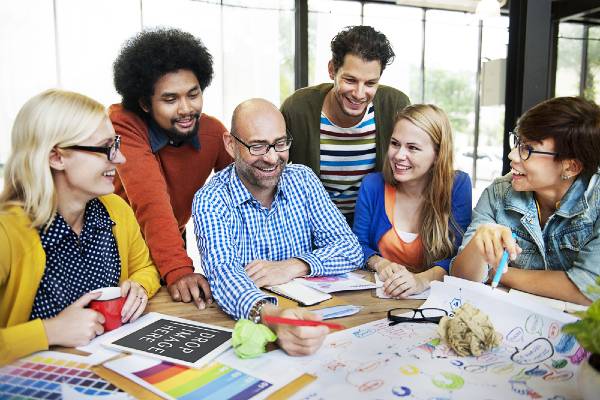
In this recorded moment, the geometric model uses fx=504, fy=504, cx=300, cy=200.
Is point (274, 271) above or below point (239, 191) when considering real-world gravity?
below

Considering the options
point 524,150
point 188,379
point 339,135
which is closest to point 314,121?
point 339,135

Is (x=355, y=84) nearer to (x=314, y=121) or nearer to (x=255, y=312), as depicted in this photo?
(x=314, y=121)

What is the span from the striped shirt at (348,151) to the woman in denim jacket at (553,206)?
90 cm

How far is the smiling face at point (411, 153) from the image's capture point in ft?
6.97

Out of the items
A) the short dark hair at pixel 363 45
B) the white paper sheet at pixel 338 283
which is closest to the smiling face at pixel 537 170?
the white paper sheet at pixel 338 283

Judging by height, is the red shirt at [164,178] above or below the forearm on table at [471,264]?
above

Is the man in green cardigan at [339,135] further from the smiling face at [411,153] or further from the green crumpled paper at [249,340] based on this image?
the green crumpled paper at [249,340]

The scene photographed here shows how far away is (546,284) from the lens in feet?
5.22

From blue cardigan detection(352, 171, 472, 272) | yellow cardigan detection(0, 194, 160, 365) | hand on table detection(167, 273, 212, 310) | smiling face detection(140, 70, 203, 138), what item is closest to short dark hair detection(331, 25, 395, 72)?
blue cardigan detection(352, 171, 472, 272)

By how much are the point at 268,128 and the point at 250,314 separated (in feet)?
2.53

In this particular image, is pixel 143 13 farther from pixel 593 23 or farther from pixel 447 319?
pixel 593 23

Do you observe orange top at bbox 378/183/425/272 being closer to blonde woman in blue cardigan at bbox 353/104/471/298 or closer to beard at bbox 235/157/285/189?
blonde woman in blue cardigan at bbox 353/104/471/298

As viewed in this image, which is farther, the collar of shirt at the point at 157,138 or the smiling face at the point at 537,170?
the collar of shirt at the point at 157,138

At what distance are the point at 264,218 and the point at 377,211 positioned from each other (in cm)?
53
